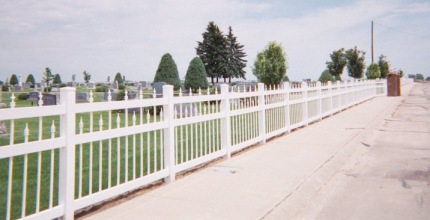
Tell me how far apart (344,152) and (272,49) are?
32.2 meters

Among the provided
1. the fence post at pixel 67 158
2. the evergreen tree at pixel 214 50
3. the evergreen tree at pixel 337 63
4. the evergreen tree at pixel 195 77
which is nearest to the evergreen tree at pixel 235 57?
the evergreen tree at pixel 214 50

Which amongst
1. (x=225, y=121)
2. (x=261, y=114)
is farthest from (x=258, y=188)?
(x=261, y=114)

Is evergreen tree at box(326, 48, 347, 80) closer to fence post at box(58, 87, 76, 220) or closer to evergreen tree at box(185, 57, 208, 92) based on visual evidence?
evergreen tree at box(185, 57, 208, 92)

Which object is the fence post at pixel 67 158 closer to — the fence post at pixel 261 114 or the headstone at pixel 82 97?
the fence post at pixel 261 114

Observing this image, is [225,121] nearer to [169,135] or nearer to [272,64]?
[169,135]

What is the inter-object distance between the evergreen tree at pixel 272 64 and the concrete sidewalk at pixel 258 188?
30.3 metres

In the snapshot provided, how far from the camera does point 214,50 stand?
6838 cm

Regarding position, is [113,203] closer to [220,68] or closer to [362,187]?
[362,187]

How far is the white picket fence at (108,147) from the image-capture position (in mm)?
3418

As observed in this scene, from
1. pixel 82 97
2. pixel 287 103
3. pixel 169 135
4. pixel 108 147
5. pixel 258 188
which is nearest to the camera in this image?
pixel 258 188

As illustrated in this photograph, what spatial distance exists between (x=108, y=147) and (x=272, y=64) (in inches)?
1309

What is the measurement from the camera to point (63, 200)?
3561mm

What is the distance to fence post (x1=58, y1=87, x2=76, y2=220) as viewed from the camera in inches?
139

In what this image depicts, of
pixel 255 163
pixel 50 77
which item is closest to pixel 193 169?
pixel 255 163
